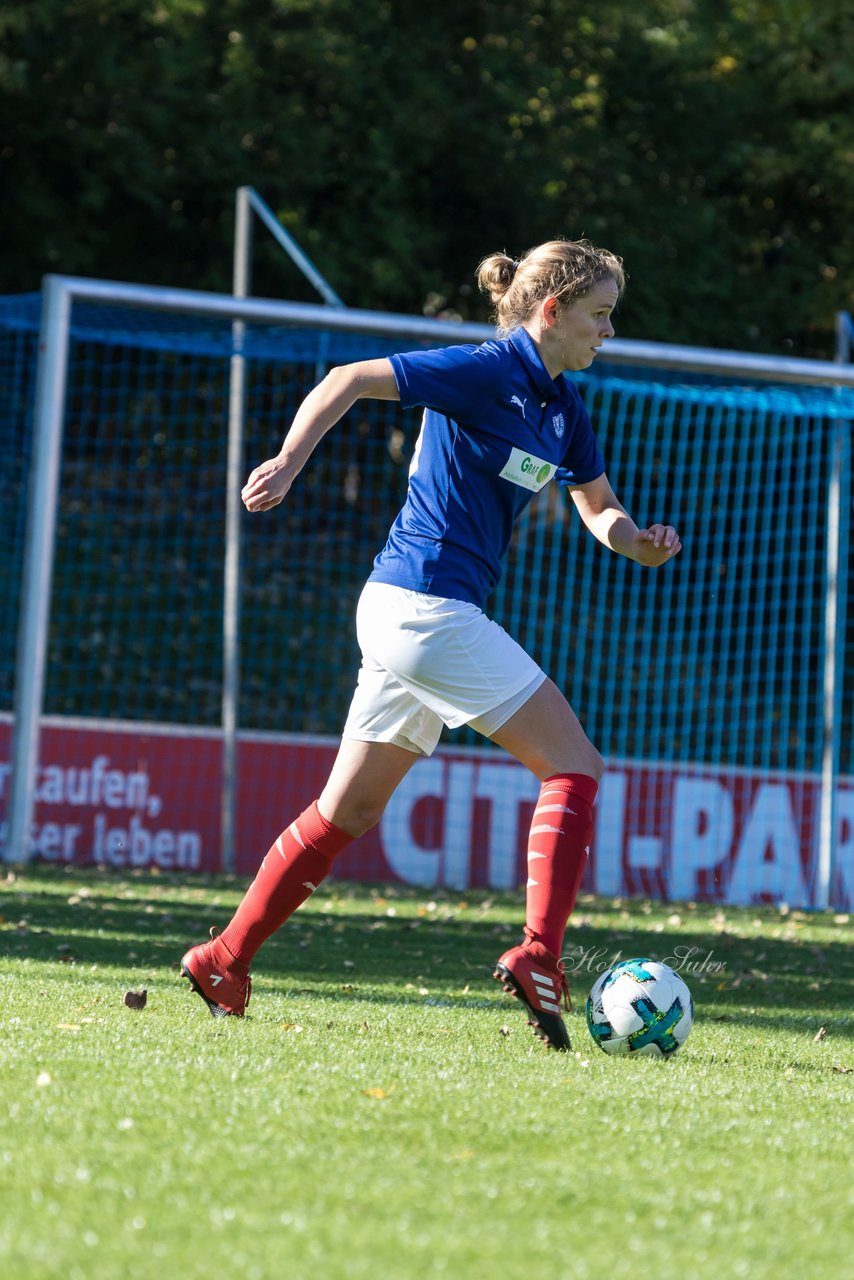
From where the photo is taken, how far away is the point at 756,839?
1077cm

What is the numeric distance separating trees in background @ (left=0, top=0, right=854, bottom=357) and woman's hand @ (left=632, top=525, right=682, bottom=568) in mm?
11490

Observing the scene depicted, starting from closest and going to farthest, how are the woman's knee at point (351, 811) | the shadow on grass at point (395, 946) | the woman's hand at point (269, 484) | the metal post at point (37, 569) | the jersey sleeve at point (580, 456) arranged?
the woman's hand at point (269, 484) < the woman's knee at point (351, 811) < the jersey sleeve at point (580, 456) < the shadow on grass at point (395, 946) < the metal post at point (37, 569)

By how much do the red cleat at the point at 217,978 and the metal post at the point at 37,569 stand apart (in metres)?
5.35

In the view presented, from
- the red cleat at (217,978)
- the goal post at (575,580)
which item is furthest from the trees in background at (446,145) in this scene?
the red cleat at (217,978)

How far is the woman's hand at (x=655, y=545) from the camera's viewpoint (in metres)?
4.44

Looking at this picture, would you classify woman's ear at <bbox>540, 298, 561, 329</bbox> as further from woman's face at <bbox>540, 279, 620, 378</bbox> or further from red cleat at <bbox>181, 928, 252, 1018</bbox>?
red cleat at <bbox>181, 928, 252, 1018</bbox>

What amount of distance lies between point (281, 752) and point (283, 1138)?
7943 mm

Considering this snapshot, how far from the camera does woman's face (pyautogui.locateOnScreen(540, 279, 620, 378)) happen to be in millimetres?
4324

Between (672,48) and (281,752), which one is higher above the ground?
(672,48)

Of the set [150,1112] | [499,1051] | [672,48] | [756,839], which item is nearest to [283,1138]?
[150,1112]

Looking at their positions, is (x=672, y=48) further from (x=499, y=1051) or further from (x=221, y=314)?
(x=499, y=1051)

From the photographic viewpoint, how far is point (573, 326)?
14.2 feet

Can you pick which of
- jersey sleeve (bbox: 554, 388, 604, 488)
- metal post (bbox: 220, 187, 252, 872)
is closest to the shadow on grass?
metal post (bbox: 220, 187, 252, 872)

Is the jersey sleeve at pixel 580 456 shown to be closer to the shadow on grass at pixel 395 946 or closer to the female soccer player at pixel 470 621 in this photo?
the female soccer player at pixel 470 621
